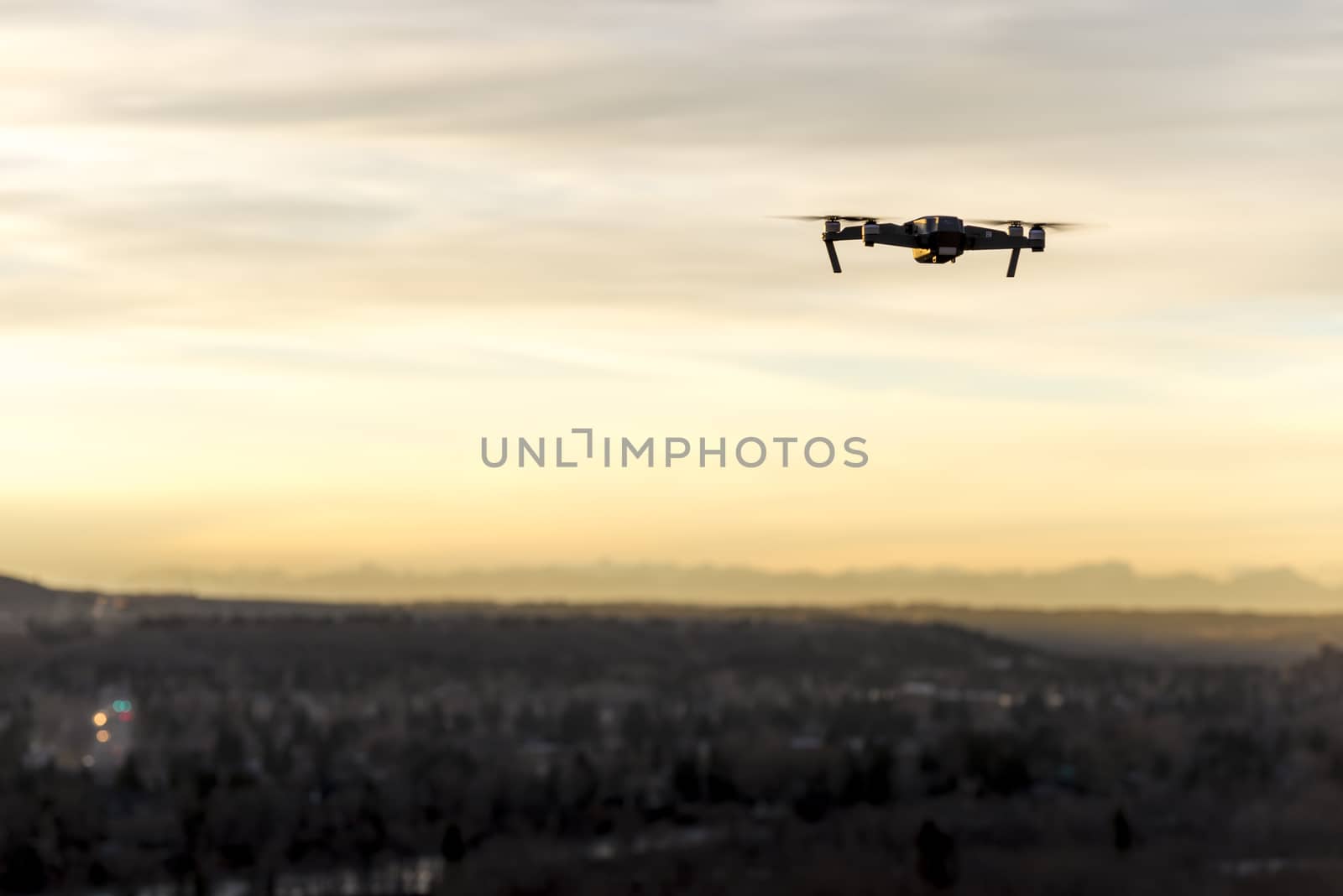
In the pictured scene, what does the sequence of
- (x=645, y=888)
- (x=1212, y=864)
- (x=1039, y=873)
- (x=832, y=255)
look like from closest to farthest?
(x=832, y=255) → (x=645, y=888) → (x=1039, y=873) → (x=1212, y=864)

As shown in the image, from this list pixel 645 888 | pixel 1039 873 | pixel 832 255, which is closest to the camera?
pixel 832 255

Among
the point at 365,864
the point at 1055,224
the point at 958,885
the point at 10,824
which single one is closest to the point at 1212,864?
the point at 958,885

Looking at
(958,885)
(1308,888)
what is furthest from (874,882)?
(1308,888)

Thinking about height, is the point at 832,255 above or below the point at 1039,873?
above

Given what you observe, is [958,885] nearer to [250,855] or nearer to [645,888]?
[645,888]

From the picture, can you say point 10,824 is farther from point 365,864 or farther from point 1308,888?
point 1308,888

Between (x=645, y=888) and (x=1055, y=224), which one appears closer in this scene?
(x=1055, y=224)

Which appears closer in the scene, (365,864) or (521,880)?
(521,880)
